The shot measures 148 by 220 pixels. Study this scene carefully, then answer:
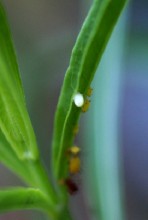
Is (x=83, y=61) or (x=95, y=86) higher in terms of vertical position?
(x=95, y=86)

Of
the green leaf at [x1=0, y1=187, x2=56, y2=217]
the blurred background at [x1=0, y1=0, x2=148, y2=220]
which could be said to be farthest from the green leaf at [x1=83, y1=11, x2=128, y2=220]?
the green leaf at [x1=0, y1=187, x2=56, y2=217]

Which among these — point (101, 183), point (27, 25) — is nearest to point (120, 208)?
point (101, 183)

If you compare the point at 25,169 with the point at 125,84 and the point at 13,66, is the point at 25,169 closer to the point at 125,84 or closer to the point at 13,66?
the point at 13,66

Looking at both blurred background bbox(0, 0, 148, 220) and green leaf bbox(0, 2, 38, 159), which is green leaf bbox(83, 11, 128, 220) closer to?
blurred background bbox(0, 0, 148, 220)

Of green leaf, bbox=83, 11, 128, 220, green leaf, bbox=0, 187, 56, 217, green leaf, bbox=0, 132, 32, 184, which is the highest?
green leaf, bbox=83, 11, 128, 220

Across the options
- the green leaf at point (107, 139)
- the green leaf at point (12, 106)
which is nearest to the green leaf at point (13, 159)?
the green leaf at point (12, 106)

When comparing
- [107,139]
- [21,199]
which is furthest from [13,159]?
[107,139]

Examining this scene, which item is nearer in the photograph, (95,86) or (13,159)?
(13,159)

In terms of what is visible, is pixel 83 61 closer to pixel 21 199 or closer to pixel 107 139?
pixel 21 199
